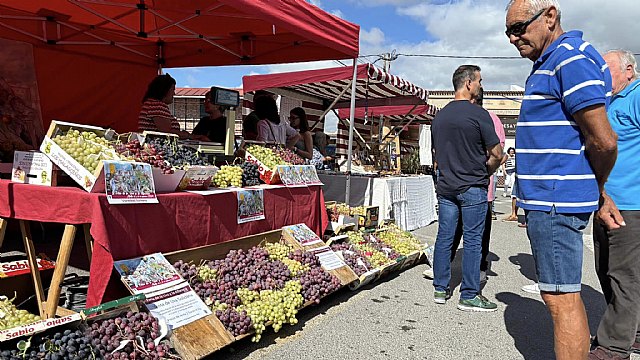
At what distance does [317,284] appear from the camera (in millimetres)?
3754

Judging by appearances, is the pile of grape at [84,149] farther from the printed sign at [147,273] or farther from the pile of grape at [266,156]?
the pile of grape at [266,156]

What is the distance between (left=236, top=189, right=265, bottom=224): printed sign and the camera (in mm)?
3879

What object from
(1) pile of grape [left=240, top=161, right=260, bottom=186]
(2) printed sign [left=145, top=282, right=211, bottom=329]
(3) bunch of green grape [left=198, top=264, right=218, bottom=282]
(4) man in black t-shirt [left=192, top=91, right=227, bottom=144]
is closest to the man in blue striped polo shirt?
(2) printed sign [left=145, top=282, right=211, bottom=329]

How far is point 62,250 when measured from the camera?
2750 millimetres

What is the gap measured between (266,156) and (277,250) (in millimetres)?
1067

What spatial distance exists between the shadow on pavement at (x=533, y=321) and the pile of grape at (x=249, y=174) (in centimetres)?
252

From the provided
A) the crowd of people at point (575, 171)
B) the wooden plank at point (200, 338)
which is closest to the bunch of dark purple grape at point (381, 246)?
the crowd of people at point (575, 171)

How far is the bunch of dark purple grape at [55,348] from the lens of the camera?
2023 millimetres

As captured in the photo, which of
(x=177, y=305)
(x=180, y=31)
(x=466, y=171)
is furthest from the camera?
(x=180, y=31)

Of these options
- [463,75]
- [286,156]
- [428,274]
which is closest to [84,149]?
[286,156]

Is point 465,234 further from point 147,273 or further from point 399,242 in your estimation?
point 147,273

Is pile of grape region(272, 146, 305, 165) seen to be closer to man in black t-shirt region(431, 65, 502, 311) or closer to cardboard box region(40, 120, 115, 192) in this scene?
man in black t-shirt region(431, 65, 502, 311)

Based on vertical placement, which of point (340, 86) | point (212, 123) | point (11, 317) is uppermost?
point (340, 86)

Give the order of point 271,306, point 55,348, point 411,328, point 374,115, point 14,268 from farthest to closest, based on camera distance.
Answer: point 374,115 < point 411,328 < point 271,306 < point 14,268 < point 55,348
